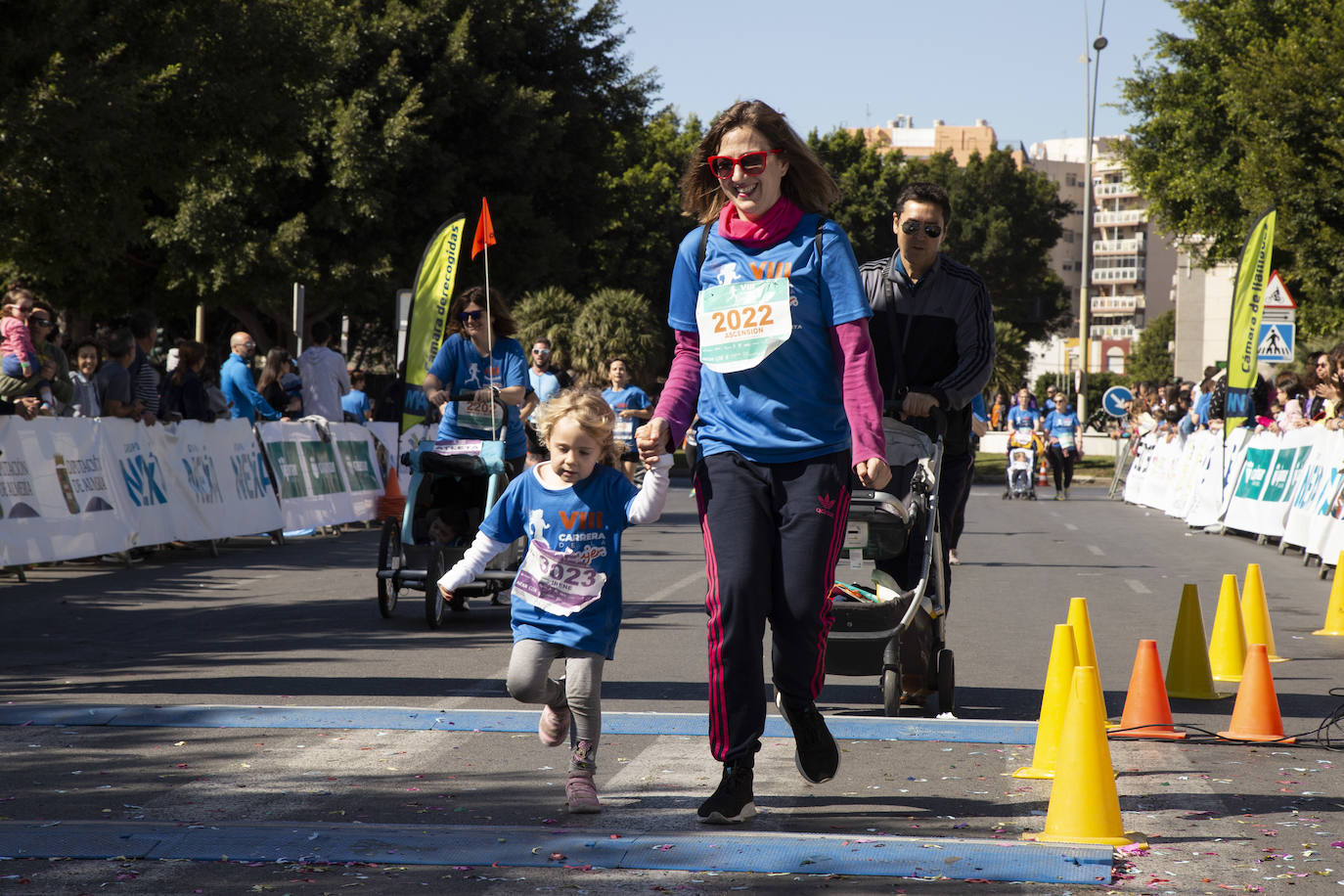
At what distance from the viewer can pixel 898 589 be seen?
259 inches

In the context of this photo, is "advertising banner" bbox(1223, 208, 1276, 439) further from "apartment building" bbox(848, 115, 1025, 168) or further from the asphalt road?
"apartment building" bbox(848, 115, 1025, 168)

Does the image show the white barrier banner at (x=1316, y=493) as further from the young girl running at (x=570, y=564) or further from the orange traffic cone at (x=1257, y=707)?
the young girl running at (x=570, y=564)

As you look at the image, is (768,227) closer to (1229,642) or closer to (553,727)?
(553,727)

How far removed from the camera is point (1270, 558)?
55.9ft

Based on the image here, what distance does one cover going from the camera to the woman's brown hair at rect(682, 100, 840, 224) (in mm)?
5137

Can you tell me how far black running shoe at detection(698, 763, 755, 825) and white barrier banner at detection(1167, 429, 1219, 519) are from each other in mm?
19594

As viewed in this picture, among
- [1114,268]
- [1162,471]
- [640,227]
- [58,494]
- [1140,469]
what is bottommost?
[1140,469]

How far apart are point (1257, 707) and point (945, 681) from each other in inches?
48.9

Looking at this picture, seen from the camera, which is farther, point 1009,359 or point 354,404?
point 1009,359

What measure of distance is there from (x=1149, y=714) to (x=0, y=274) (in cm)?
2678

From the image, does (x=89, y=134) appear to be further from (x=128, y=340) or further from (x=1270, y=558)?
(x=1270, y=558)

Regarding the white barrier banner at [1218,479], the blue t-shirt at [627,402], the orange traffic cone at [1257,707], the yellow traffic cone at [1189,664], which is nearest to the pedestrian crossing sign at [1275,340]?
the white barrier banner at [1218,479]

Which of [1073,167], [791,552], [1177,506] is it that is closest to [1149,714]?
[791,552]

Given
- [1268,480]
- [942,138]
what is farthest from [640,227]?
[942,138]
